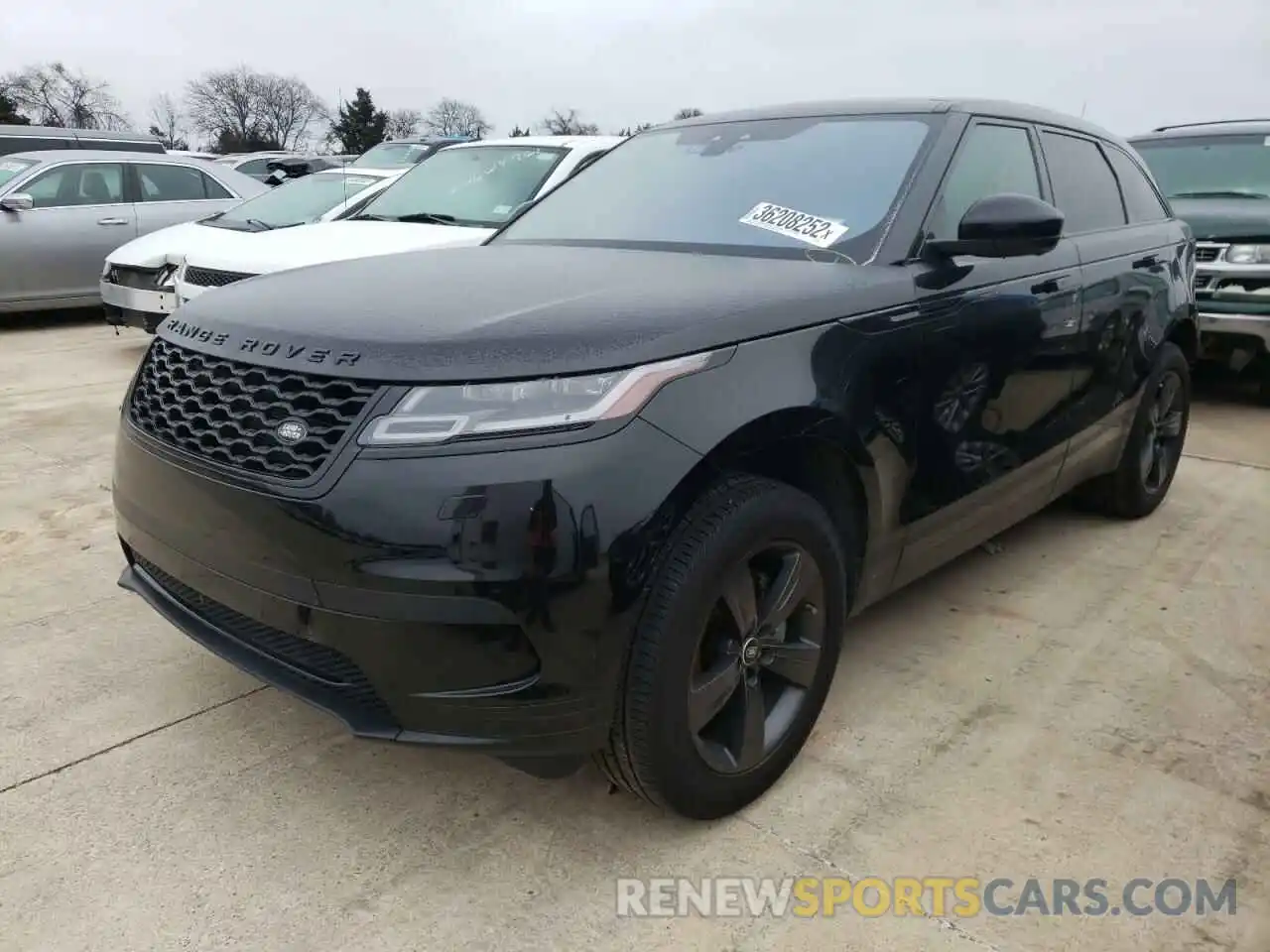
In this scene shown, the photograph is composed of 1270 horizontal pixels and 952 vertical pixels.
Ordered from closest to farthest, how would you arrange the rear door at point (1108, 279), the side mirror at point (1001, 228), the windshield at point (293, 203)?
the side mirror at point (1001, 228), the rear door at point (1108, 279), the windshield at point (293, 203)

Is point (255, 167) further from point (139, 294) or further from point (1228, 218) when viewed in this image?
point (1228, 218)

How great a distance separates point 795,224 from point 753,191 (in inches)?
10.0

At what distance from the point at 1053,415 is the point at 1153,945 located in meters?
1.79

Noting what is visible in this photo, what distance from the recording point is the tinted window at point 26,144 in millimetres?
12105

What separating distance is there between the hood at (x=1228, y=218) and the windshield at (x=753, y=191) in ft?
13.7

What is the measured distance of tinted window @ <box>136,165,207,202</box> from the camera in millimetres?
9430

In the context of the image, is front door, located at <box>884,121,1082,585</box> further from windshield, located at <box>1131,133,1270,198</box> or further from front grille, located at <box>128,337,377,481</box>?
windshield, located at <box>1131,133,1270,198</box>

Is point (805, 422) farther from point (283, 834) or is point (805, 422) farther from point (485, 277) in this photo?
point (283, 834)

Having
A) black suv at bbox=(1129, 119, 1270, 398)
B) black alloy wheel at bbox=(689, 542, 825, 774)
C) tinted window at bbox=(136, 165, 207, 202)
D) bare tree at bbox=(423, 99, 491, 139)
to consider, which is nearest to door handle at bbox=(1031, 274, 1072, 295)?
black alloy wheel at bbox=(689, 542, 825, 774)

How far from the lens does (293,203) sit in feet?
24.6

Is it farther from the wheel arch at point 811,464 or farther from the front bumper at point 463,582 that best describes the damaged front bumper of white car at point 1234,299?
the front bumper at point 463,582

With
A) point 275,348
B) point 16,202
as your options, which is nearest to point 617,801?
point 275,348

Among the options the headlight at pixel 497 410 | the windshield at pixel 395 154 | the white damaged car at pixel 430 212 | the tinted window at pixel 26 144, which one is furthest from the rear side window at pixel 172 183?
the headlight at pixel 497 410

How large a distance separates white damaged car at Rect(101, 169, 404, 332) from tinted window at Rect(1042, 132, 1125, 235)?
15.7ft
